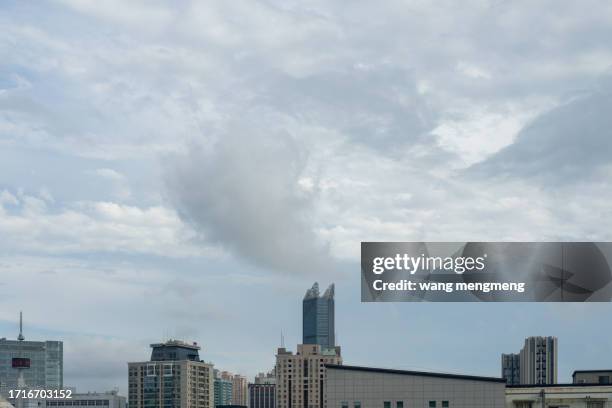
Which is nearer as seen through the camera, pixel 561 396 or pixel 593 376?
pixel 561 396

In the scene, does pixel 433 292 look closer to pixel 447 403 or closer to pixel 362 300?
pixel 362 300

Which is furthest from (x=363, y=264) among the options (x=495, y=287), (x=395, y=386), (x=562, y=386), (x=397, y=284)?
(x=562, y=386)

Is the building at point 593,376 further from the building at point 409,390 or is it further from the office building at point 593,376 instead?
the building at point 409,390

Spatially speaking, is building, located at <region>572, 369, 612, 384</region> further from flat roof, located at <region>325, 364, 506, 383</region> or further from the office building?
flat roof, located at <region>325, 364, 506, 383</region>

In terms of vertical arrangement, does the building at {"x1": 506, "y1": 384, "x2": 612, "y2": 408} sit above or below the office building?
below

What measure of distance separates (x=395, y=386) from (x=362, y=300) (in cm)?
3325

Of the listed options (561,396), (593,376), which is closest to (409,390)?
(561,396)

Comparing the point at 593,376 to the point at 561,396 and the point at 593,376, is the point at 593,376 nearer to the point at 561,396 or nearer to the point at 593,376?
the point at 593,376

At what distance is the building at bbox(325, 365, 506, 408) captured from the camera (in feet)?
399

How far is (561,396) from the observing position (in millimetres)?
123062

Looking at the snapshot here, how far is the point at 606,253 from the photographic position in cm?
9862

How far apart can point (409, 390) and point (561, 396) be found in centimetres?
1823

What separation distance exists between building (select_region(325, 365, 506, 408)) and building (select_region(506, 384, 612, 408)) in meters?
2.84

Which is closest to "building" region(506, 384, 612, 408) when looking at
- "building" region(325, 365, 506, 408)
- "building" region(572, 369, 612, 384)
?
"building" region(325, 365, 506, 408)
